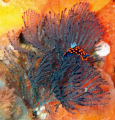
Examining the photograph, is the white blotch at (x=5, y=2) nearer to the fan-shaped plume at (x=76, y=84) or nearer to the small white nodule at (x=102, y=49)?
the fan-shaped plume at (x=76, y=84)

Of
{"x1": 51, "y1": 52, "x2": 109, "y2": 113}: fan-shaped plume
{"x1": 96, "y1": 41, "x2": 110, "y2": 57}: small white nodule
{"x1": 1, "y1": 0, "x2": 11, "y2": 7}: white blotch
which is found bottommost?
{"x1": 51, "y1": 52, "x2": 109, "y2": 113}: fan-shaped plume

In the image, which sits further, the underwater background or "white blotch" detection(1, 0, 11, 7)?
"white blotch" detection(1, 0, 11, 7)

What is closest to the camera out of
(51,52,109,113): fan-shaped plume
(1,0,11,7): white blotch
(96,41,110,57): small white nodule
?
(51,52,109,113): fan-shaped plume

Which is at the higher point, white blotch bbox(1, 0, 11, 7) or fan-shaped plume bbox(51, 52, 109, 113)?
white blotch bbox(1, 0, 11, 7)

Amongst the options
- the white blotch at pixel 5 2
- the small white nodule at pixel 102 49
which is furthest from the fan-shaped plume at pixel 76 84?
the white blotch at pixel 5 2

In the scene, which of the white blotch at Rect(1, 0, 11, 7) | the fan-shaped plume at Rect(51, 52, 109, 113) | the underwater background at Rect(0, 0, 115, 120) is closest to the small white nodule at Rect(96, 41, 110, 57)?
the underwater background at Rect(0, 0, 115, 120)

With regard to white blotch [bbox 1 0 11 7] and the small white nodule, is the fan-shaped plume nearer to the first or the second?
the small white nodule

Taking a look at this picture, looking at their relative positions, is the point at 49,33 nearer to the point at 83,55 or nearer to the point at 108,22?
the point at 83,55

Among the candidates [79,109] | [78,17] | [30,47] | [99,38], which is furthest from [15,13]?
[79,109]

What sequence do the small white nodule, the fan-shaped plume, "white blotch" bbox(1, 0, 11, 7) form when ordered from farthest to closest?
1. the small white nodule
2. "white blotch" bbox(1, 0, 11, 7)
3. the fan-shaped plume
